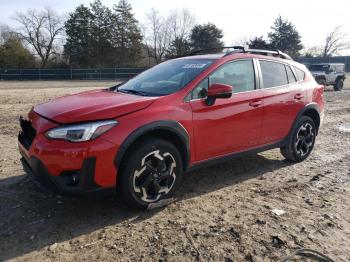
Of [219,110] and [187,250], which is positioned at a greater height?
[219,110]

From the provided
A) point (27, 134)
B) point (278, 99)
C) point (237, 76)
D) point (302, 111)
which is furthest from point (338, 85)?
point (27, 134)

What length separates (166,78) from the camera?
461cm

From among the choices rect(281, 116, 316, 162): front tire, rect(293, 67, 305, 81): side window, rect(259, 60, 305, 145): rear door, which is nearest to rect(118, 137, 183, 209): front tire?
rect(259, 60, 305, 145): rear door

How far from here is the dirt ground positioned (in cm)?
316

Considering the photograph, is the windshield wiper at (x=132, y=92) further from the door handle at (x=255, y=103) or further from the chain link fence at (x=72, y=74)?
the chain link fence at (x=72, y=74)

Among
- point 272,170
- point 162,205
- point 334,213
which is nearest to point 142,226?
point 162,205

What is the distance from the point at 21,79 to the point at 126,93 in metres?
42.1

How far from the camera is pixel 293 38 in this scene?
199ft

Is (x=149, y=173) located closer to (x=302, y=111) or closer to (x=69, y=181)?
(x=69, y=181)

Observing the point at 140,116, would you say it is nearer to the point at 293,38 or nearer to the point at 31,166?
the point at 31,166

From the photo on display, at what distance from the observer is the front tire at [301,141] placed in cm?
562

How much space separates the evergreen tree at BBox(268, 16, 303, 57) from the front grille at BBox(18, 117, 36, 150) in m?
61.6

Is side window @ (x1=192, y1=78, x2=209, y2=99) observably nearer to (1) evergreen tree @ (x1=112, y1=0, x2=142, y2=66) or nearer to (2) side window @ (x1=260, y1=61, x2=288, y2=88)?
(2) side window @ (x1=260, y1=61, x2=288, y2=88)

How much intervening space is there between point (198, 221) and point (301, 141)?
2916 millimetres
